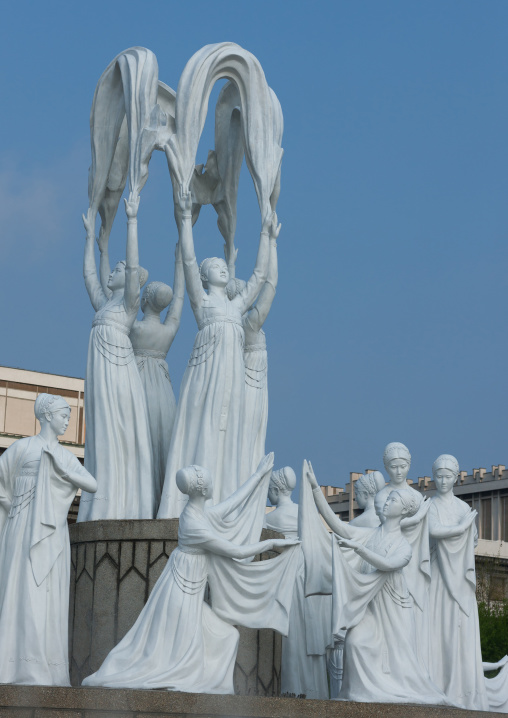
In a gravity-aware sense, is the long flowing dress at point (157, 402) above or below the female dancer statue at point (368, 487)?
above

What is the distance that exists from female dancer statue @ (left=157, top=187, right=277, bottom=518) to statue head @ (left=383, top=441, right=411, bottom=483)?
5.06ft

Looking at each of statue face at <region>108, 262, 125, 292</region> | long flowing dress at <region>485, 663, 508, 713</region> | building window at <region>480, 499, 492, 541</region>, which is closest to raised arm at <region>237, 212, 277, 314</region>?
statue face at <region>108, 262, 125, 292</region>

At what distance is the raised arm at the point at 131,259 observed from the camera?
1253 centimetres

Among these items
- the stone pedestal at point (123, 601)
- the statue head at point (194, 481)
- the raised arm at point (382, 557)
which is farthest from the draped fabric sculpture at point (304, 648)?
the statue head at point (194, 481)

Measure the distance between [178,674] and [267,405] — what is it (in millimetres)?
3878

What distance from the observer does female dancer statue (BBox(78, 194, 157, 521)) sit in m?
12.4

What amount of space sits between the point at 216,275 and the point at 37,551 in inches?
139

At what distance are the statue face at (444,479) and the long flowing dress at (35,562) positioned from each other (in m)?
3.46

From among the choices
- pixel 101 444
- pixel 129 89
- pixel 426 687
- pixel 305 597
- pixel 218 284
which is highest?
pixel 129 89

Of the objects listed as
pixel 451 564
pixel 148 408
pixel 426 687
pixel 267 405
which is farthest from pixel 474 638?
pixel 148 408

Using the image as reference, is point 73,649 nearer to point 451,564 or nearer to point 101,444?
point 101,444

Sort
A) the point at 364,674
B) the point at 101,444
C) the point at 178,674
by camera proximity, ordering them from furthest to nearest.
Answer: the point at 101,444
the point at 364,674
the point at 178,674

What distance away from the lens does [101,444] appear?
12523 millimetres

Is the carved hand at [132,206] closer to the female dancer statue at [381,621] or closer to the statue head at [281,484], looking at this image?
the statue head at [281,484]
